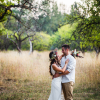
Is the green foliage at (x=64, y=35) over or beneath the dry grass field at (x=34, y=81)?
over

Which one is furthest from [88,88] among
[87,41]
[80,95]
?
[87,41]

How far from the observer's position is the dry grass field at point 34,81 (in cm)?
546

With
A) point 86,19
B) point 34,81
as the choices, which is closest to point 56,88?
point 34,81

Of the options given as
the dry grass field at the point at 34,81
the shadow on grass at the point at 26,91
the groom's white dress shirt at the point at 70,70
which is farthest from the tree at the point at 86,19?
the groom's white dress shirt at the point at 70,70

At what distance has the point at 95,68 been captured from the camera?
22.8 ft

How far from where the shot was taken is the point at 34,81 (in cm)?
745

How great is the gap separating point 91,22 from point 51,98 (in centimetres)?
604

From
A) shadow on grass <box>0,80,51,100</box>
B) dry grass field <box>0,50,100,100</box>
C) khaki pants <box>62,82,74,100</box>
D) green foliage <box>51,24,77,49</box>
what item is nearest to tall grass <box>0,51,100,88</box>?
dry grass field <box>0,50,100,100</box>

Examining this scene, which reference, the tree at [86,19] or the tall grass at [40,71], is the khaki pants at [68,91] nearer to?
the tall grass at [40,71]

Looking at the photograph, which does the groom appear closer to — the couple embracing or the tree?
the couple embracing

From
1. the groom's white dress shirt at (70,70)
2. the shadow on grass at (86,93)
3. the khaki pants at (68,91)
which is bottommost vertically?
the shadow on grass at (86,93)

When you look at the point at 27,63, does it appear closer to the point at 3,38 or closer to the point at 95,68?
the point at 95,68

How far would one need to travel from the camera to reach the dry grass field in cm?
546

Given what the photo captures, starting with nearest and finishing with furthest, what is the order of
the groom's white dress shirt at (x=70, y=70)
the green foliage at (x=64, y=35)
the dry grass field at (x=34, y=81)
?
the groom's white dress shirt at (x=70, y=70), the dry grass field at (x=34, y=81), the green foliage at (x=64, y=35)
